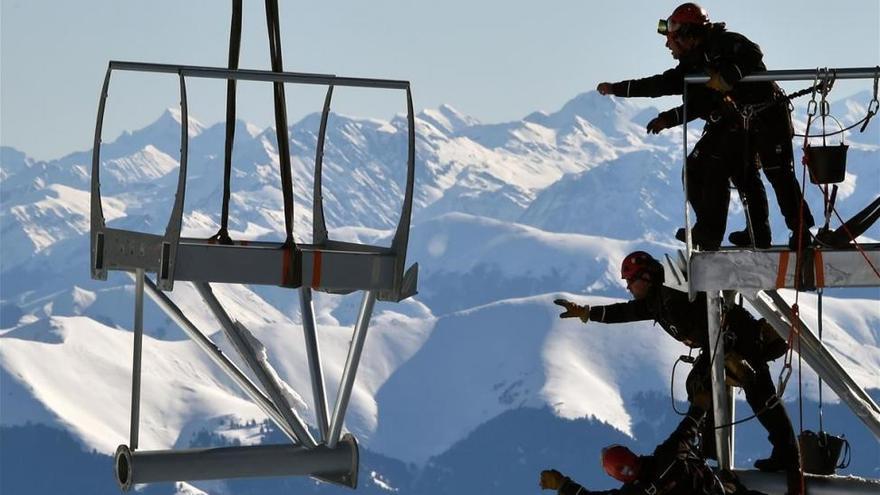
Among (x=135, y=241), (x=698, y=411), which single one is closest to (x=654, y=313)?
(x=698, y=411)

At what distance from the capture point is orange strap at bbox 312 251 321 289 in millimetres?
17531

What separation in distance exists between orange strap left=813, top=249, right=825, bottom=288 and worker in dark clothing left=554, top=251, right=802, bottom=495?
124cm

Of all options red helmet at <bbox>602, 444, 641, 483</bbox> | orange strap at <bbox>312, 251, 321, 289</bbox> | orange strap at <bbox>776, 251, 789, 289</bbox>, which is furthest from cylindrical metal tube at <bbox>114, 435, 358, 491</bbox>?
orange strap at <bbox>776, 251, 789, 289</bbox>

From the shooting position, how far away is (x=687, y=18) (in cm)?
1672

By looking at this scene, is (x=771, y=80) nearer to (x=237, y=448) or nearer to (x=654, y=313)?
(x=654, y=313)

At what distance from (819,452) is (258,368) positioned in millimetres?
5437

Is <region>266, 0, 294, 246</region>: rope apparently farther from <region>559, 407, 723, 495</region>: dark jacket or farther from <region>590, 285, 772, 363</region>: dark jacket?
<region>559, 407, 723, 495</region>: dark jacket

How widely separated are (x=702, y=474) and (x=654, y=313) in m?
1.55

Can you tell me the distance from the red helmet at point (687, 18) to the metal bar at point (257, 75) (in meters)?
2.58

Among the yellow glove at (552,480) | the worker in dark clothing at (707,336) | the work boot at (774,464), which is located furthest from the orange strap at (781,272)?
the yellow glove at (552,480)

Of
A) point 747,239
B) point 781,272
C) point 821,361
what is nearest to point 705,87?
point 747,239

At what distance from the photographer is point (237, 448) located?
1873 centimetres

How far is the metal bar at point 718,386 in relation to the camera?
1642 cm

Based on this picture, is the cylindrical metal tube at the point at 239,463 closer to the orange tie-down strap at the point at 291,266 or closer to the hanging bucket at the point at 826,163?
the orange tie-down strap at the point at 291,266
